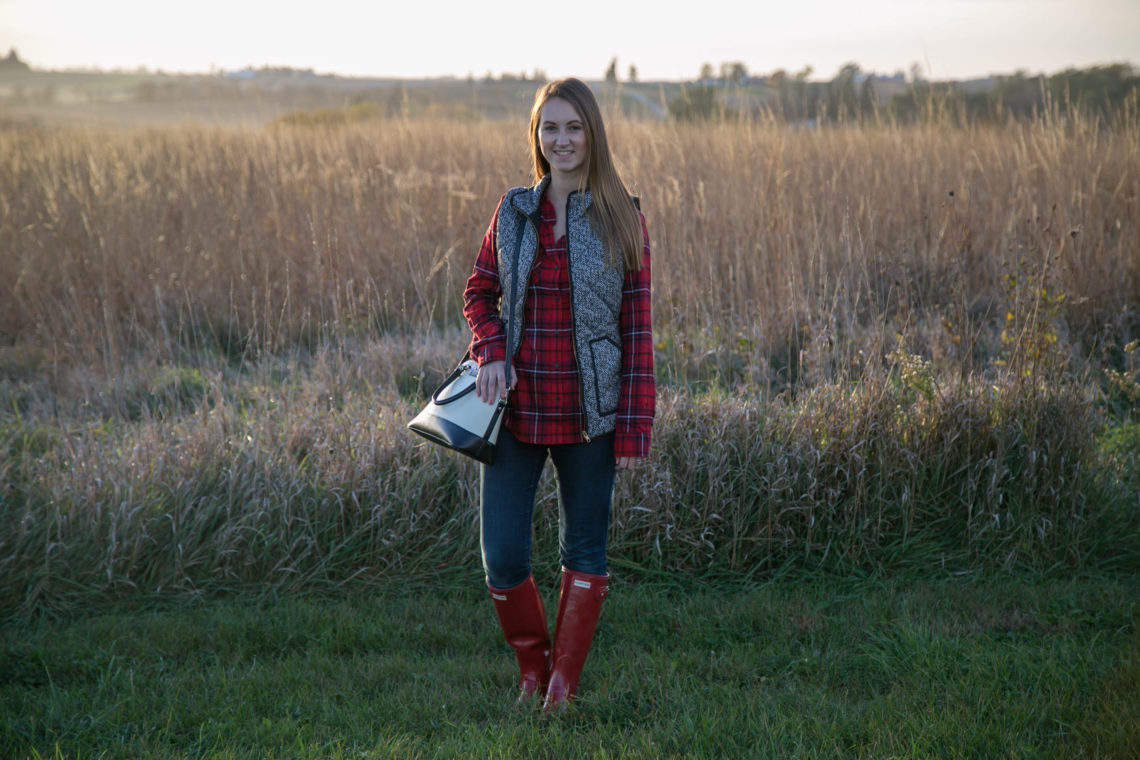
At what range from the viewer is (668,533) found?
139 inches

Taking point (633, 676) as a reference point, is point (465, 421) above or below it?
above

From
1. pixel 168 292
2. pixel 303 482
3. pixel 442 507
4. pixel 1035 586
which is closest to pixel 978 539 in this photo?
pixel 1035 586

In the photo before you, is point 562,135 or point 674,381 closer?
point 562,135

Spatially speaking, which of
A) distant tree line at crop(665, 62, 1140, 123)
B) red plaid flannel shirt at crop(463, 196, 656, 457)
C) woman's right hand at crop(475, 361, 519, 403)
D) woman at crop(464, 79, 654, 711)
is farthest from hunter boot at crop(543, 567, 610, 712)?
distant tree line at crop(665, 62, 1140, 123)

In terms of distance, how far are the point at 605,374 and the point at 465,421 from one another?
1.37ft

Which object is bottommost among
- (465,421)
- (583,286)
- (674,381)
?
(674,381)

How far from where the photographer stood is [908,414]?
12.3ft

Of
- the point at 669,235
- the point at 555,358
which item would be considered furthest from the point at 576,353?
the point at 669,235

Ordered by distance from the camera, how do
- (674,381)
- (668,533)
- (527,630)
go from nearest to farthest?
(527,630) < (668,533) < (674,381)

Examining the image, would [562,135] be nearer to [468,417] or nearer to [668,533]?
[468,417]

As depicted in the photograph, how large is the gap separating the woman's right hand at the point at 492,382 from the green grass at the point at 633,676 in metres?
0.94

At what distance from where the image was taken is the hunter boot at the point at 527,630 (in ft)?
8.33

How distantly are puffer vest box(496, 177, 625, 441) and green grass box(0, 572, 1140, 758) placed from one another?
0.93 metres

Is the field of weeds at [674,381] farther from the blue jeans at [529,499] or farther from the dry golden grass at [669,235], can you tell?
the blue jeans at [529,499]
